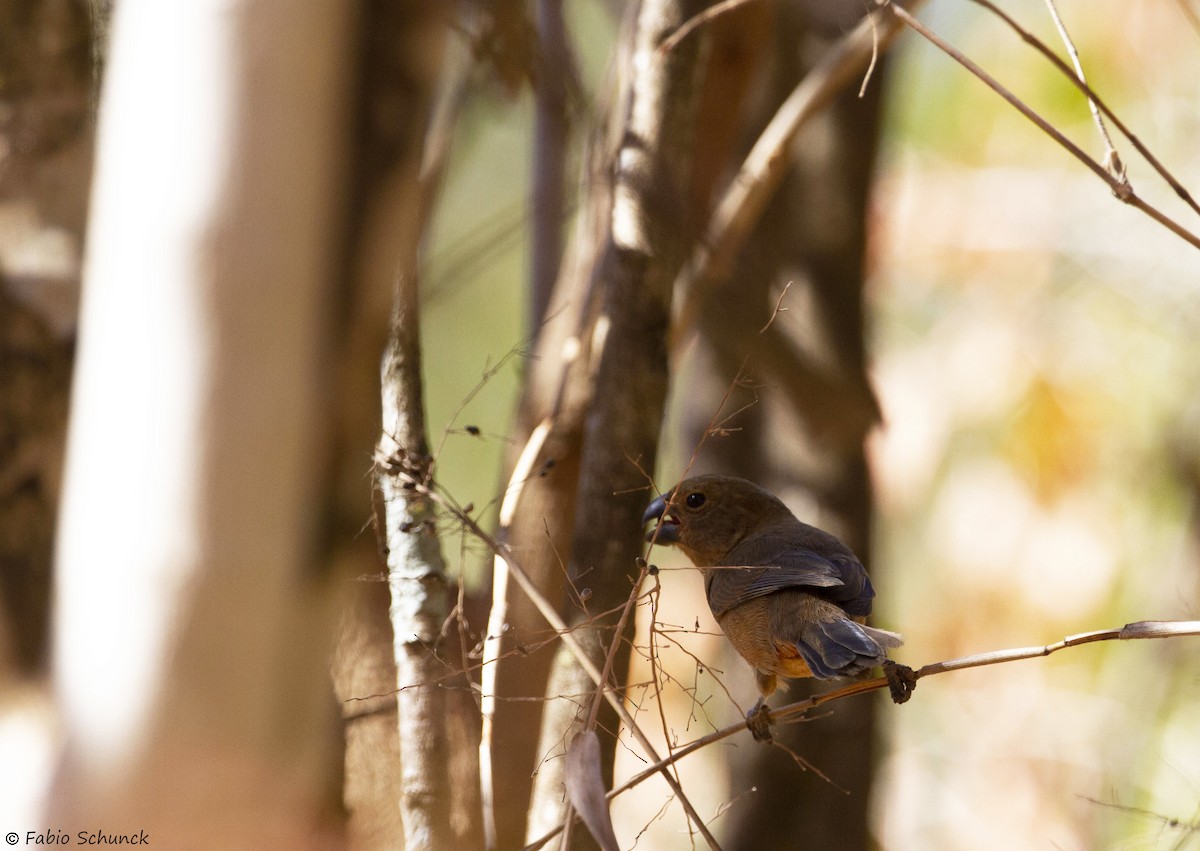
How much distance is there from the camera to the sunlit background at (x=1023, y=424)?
17.0 ft

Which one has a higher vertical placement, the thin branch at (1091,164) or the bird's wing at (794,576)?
the thin branch at (1091,164)

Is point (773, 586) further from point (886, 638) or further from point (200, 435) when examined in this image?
point (200, 435)

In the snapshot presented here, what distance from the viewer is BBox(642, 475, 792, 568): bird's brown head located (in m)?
2.48

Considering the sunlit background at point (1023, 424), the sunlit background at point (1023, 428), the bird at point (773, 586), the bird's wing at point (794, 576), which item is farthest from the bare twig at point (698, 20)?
the sunlit background at point (1023, 424)

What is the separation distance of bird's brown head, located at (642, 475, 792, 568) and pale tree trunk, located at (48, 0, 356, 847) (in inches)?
58.2

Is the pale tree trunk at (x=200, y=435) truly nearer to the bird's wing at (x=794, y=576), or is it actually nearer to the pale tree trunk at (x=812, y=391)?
the bird's wing at (x=794, y=576)

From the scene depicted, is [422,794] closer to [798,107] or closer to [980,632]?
[798,107]

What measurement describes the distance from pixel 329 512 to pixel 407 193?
370 millimetres

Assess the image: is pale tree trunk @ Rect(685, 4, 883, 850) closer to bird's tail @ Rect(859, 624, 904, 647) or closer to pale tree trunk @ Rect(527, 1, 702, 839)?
pale tree trunk @ Rect(527, 1, 702, 839)

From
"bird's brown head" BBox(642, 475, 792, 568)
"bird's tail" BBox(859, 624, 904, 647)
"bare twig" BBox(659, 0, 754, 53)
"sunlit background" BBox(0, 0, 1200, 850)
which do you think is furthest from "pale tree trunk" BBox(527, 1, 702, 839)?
"sunlit background" BBox(0, 0, 1200, 850)

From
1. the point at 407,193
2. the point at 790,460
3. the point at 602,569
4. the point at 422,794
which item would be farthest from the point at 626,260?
the point at 790,460

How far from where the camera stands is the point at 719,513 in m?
2.50

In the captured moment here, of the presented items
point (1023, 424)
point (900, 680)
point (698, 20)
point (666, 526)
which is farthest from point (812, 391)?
point (1023, 424)

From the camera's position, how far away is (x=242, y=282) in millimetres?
1019
